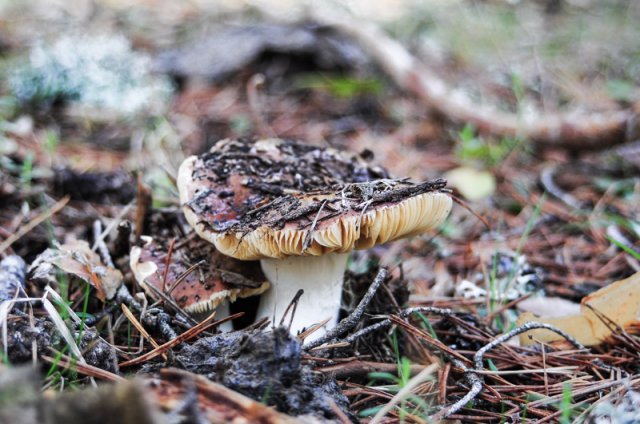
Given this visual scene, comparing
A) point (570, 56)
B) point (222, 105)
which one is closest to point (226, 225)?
point (222, 105)

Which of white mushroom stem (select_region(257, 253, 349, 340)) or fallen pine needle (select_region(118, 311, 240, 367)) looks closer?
fallen pine needle (select_region(118, 311, 240, 367))

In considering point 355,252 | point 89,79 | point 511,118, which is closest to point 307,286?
point 355,252

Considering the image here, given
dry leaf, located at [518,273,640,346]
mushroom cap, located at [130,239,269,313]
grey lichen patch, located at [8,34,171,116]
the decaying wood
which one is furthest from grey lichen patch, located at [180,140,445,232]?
grey lichen patch, located at [8,34,171,116]

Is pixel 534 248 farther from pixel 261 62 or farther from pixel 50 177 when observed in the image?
pixel 261 62

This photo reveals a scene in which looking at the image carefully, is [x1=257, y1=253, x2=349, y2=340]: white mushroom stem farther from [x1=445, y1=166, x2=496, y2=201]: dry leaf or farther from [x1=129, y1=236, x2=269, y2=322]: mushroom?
[x1=445, y1=166, x2=496, y2=201]: dry leaf

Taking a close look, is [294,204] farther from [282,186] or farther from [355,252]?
[355,252]

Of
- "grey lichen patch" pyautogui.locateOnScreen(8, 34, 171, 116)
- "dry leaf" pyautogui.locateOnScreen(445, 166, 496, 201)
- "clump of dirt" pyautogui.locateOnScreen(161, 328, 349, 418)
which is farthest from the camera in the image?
"grey lichen patch" pyautogui.locateOnScreen(8, 34, 171, 116)

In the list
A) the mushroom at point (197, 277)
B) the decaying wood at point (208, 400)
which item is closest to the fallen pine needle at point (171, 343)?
the mushroom at point (197, 277)
